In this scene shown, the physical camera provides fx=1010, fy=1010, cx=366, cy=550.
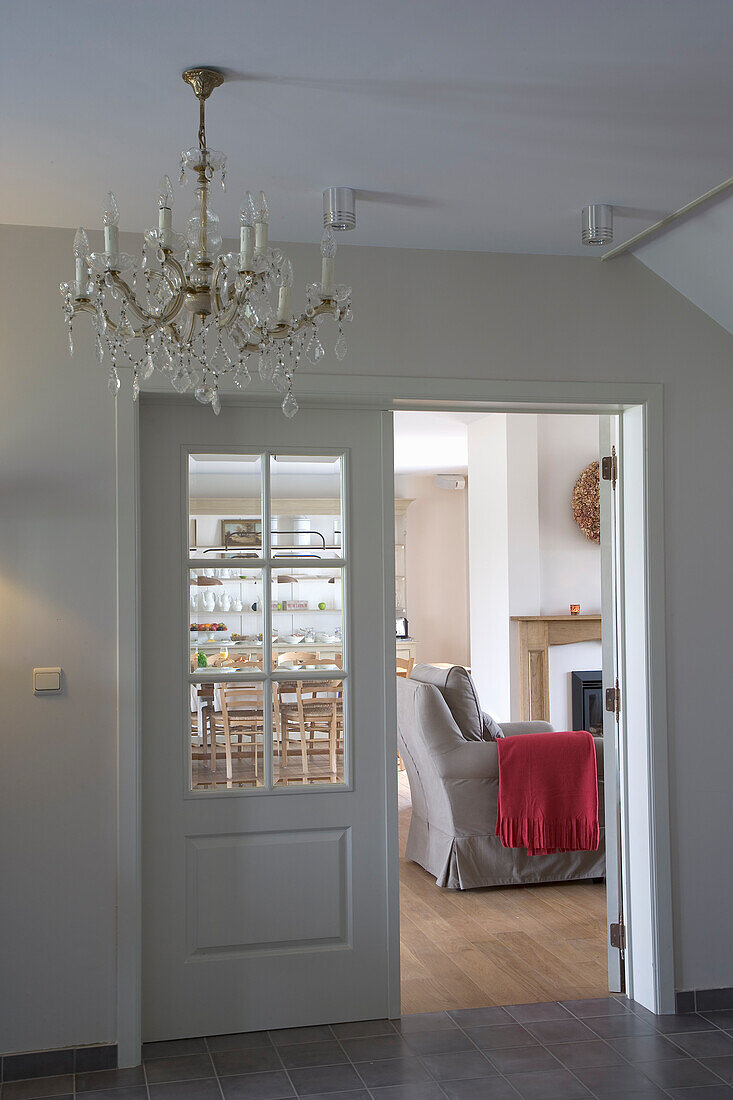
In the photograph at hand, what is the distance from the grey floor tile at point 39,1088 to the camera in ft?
9.87

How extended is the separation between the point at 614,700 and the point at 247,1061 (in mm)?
1795

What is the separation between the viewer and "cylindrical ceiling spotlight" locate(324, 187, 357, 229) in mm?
3037

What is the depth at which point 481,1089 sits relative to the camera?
302 centimetres

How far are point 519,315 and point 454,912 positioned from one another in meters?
2.79

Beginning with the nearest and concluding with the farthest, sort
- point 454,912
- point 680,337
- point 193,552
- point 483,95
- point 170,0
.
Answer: point 170,0 < point 483,95 < point 193,552 < point 680,337 < point 454,912

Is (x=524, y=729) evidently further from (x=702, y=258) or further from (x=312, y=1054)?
(x=702, y=258)

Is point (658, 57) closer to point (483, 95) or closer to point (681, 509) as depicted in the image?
point (483, 95)

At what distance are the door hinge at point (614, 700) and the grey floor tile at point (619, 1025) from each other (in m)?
1.05

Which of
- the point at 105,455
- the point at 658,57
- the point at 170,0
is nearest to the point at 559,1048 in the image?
the point at 105,455

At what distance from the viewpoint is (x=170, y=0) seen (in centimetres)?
203

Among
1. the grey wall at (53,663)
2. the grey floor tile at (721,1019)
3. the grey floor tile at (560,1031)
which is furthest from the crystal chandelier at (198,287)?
the grey floor tile at (721,1019)

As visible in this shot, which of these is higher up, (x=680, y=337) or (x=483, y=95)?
(x=483, y=95)

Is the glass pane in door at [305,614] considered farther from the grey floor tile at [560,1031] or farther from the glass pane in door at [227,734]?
the grey floor tile at [560,1031]

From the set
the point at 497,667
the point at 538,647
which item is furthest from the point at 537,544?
the point at 497,667
